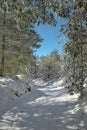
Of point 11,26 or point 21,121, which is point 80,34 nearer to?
point 21,121

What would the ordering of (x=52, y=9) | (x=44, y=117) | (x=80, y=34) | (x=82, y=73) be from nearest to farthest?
(x=52, y=9)
(x=80, y=34)
(x=44, y=117)
(x=82, y=73)

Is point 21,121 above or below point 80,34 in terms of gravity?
below

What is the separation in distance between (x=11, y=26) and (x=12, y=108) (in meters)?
11.2

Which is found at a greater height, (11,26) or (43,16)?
(11,26)

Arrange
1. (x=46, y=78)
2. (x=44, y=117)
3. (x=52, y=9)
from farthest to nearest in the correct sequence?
(x=46, y=78), (x=44, y=117), (x=52, y=9)

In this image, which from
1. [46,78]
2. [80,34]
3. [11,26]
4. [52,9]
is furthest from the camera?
[46,78]

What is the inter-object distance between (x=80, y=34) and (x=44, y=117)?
395cm

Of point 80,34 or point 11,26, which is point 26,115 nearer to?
point 80,34

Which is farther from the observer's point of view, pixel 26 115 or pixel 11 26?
pixel 11 26

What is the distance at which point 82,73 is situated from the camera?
1125 centimetres

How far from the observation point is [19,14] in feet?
26.4

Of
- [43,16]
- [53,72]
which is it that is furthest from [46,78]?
[43,16]

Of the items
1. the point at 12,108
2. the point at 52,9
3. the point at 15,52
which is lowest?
the point at 12,108

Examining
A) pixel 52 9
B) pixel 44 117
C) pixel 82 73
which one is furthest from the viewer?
pixel 82 73
